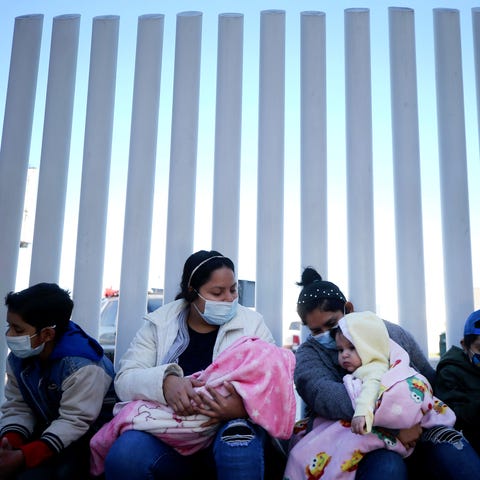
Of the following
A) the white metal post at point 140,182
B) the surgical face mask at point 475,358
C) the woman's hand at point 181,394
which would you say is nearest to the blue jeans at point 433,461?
the surgical face mask at point 475,358

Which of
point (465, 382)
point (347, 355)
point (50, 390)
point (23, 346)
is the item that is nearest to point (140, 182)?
point (23, 346)

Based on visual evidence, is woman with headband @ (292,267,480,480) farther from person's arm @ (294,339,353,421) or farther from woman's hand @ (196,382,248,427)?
woman's hand @ (196,382,248,427)

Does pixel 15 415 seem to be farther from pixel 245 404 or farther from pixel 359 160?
pixel 359 160

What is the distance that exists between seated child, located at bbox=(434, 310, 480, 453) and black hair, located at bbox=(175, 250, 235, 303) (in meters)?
1.24

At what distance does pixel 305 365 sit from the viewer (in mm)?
2705

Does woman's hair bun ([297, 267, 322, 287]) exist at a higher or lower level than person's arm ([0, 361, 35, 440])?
higher

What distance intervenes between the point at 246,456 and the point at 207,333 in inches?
34.9

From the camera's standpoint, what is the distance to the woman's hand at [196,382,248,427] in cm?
226

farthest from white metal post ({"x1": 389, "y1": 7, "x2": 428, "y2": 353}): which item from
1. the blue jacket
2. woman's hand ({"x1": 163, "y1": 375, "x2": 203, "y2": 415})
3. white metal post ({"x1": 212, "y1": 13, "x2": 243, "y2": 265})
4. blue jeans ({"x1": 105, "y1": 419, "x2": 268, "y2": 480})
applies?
the blue jacket

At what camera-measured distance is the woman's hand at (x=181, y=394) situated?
2.29 m

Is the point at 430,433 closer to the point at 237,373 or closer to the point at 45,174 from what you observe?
the point at 237,373

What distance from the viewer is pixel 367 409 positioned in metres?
2.18

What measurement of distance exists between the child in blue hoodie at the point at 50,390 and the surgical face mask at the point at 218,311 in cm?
59

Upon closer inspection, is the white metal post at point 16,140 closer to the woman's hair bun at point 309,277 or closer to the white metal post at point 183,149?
the white metal post at point 183,149
